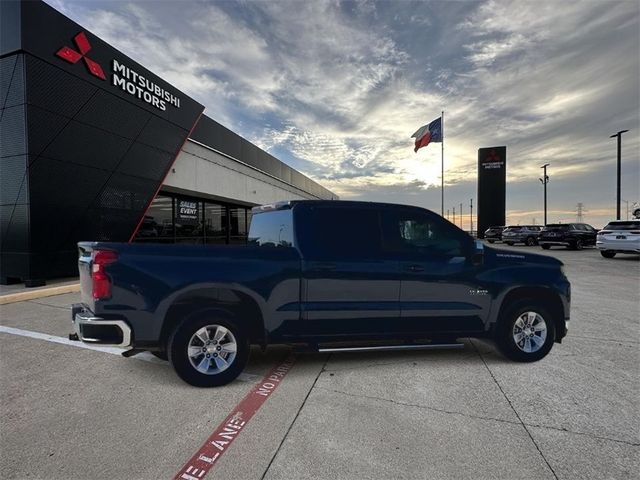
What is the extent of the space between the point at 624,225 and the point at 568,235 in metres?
6.68

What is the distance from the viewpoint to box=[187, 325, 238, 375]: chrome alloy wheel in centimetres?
351

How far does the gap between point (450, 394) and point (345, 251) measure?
5.87 feet

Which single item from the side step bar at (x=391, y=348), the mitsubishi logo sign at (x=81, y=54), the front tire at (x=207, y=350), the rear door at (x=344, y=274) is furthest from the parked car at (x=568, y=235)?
the mitsubishi logo sign at (x=81, y=54)

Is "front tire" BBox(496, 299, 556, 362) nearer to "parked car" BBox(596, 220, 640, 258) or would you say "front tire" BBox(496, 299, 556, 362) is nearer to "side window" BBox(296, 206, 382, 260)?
"side window" BBox(296, 206, 382, 260)

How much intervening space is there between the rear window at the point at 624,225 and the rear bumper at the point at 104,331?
65.5ft

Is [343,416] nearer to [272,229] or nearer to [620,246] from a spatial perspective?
[272,229]

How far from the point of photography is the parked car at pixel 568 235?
2252 cm

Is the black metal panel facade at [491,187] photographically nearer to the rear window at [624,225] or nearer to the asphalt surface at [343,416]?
the rear window at [624,225]

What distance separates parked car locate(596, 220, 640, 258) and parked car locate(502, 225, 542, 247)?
11.7 meters

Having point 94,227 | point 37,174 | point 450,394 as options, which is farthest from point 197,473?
point 94,227

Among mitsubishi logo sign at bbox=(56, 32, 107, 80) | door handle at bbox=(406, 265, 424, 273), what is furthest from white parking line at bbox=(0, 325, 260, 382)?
mitsubishi logo sign at bbox=(56, 32, 107, 80)

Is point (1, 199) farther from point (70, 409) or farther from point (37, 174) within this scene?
point (70, 409)

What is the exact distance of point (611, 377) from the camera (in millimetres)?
3844

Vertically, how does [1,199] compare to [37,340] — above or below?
above
